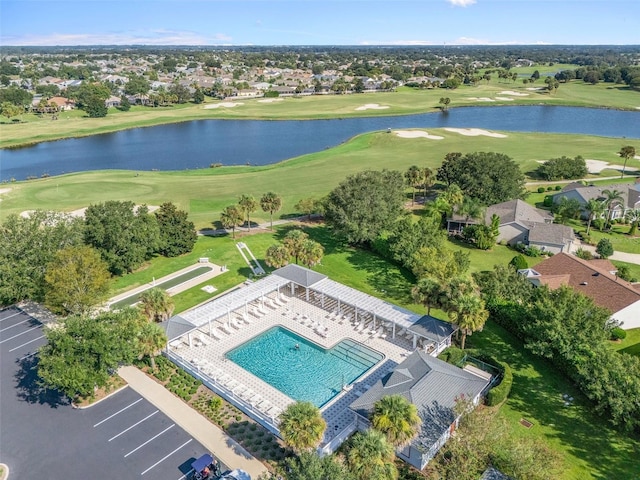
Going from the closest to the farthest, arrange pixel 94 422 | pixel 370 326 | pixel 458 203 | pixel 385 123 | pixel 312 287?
1. pixel 94 422
2. pixel 370 326
3. pixel 312 287
4. pixel 458 203
5. pixel 385 123

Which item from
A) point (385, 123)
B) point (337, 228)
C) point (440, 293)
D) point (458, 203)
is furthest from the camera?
point (385, 123)

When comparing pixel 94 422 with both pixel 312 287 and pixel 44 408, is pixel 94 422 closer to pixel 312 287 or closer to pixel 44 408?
pixel 44 408

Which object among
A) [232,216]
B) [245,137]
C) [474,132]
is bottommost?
[232,216]

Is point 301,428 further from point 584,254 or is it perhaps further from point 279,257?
point 584,254

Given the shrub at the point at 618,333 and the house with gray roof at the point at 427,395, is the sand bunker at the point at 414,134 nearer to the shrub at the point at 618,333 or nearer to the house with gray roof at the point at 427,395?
the shrub at the point at 618,333

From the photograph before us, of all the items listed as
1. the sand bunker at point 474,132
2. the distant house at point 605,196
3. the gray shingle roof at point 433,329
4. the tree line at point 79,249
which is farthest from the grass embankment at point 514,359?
the sand bunker at point 474,132

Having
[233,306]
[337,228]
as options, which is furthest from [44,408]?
[337,228]

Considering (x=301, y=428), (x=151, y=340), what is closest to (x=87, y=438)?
(x=151, y=340)

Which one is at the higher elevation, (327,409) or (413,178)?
A: (413,178)
